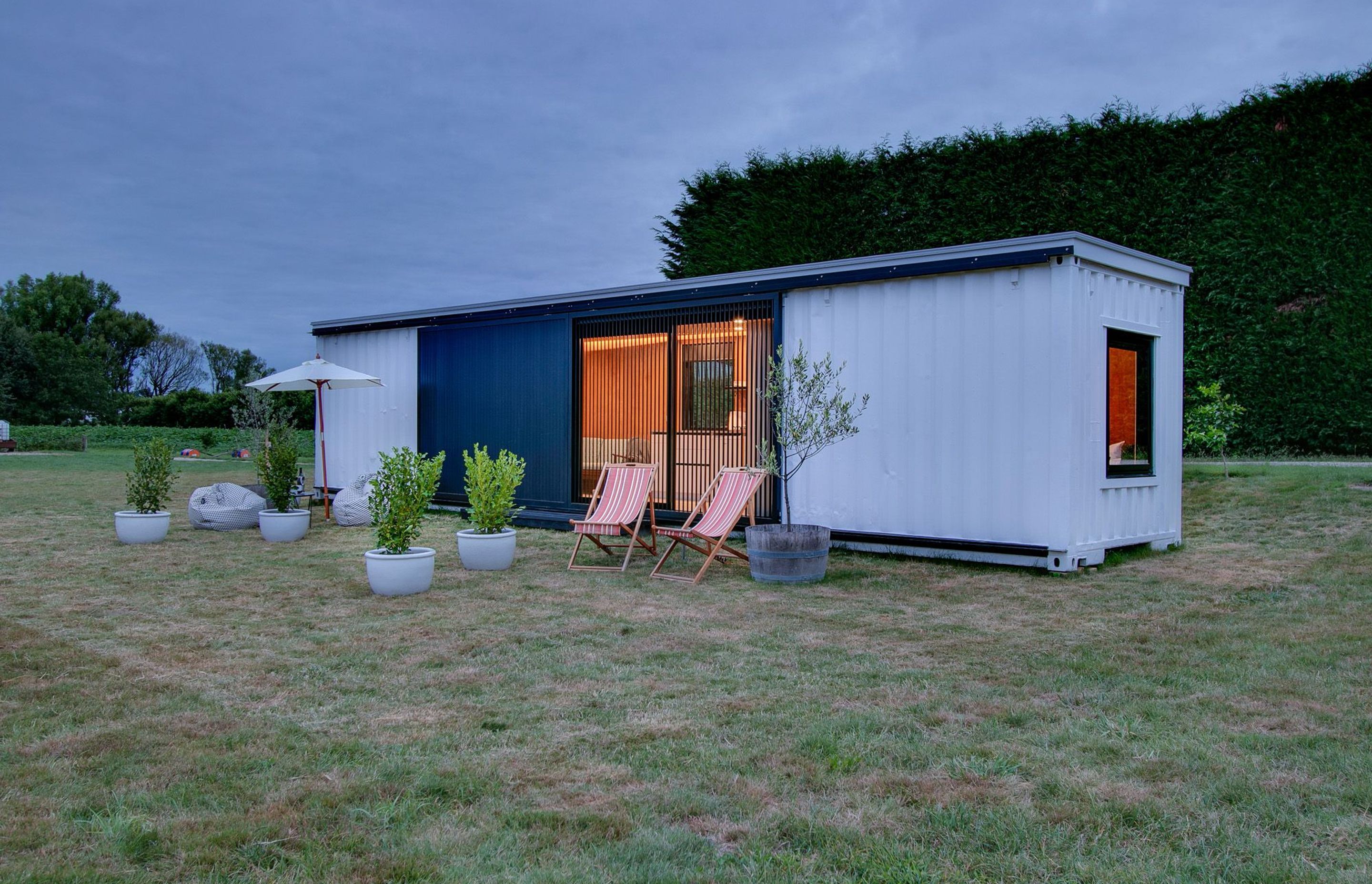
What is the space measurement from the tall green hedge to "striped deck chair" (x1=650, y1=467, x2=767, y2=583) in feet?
21.3

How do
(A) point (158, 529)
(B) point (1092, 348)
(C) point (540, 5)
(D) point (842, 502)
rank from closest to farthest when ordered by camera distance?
(B) point (1092, 348) → (D) point (842, 502) → (A) point (158, 529) → (C) point (540, 5)

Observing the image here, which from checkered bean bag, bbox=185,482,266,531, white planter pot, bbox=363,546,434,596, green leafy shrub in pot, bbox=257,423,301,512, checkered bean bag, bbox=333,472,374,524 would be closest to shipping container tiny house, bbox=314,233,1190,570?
checkered bean bag, bbox=333,472,374,524

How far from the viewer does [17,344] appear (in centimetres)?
3086

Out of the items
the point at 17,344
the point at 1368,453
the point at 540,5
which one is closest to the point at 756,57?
the point at 540,5

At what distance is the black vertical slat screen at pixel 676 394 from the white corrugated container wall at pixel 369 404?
2.77 metres

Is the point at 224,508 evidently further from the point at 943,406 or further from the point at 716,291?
the point at 943,406

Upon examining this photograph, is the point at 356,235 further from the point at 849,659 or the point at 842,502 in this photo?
the point at 849,659

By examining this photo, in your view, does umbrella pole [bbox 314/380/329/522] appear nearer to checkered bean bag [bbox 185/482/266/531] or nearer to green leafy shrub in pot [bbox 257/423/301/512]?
checkered bean bag [bbox 185/482/266/531]

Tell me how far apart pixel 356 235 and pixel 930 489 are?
1662cm

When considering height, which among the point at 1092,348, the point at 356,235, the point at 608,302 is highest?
the point at 356,235

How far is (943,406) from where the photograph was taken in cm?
691

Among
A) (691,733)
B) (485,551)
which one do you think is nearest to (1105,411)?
(485,551)

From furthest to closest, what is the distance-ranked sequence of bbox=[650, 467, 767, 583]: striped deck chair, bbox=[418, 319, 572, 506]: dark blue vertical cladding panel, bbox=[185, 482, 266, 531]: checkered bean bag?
bbox=[418, 319, 572, 506]: dark blue vertical cladding panel, bbox=[185, 482, 266, 531]: checkered bean bag, bbox=[650, 467, 767, 583]: striped deck chair

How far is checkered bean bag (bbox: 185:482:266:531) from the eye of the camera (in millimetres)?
9133
